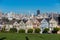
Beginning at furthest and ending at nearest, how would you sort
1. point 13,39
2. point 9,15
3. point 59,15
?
point 9,15, point 59,15, point 13,39

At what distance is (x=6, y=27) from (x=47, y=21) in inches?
160

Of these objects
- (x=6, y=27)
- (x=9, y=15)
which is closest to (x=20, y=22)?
(x=6, y=27)

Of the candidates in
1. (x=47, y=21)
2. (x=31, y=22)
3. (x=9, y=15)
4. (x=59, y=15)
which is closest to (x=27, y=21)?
(x=31, y=22)

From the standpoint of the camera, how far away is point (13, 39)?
6.65 metres

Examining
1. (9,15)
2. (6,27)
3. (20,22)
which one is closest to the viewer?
(6,27)

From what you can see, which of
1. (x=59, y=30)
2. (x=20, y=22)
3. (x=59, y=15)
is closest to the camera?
(x=59, y=30)

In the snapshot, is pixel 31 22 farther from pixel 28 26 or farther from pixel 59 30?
pixel 59 30

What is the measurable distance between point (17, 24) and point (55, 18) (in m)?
4.08

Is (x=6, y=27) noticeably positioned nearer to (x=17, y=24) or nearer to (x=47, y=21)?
(x=17, y=24)

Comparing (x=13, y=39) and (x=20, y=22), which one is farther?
(x=20, y=22)

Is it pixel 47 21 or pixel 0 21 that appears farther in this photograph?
pixel 0 21

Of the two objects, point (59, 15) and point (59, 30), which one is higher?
point (59, 15)

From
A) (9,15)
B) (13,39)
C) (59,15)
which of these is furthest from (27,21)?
(13,39)

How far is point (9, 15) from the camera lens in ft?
75.3
